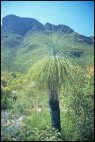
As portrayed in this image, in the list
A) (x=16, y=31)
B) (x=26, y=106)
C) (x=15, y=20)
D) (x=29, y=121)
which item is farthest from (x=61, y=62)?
(x=15, y=20)

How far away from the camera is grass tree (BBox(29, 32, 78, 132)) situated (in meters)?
9.89

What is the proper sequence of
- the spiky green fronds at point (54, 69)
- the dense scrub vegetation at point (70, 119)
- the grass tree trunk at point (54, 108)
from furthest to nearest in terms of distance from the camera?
the grass tree trunk at point (54, 108) → the spiky green fronds at point (54, 69) → the dense scrub vegetation at point (70, 119)

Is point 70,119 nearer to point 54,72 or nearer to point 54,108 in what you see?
point 54,108

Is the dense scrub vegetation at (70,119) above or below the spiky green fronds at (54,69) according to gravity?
below

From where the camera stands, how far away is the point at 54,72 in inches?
387

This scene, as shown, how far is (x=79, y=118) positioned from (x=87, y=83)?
1302mm

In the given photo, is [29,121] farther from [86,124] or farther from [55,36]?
[55,36]

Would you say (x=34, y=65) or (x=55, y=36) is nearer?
(x=34, y=65)

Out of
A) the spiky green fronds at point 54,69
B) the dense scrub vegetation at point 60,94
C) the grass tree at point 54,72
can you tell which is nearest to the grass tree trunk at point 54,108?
the grass tree at point 54,72

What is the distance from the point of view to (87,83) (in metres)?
11.2

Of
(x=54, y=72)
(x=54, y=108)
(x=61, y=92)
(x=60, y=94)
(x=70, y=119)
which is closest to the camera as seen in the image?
(x=54, y=72)

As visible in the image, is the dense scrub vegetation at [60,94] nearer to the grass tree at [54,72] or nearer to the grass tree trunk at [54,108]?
the grass tree at [54,72]

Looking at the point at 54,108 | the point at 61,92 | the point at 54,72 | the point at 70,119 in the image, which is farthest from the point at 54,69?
the point at 70,119

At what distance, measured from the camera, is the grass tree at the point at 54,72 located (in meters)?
9.89
